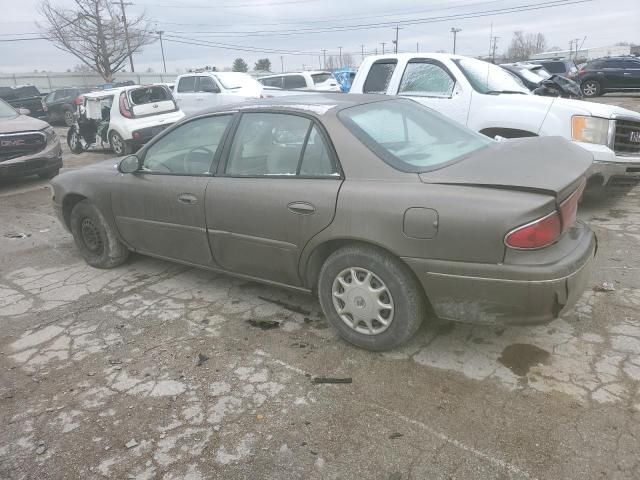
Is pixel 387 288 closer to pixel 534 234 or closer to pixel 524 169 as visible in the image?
pixel 534 234

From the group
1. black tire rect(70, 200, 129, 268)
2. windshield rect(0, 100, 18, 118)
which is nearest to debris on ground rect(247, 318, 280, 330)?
black tire rect(70, 200, 129, 268)

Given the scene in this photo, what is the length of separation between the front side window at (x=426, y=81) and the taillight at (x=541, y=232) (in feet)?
13.2

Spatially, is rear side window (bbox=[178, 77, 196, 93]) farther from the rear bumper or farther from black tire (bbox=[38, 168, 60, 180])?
the rear bumper

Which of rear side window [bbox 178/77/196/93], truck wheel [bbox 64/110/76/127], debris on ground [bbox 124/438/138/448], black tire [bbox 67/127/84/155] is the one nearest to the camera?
debris on ground [bbox 124/438/138/448]

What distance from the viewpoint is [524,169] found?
279 centimetres

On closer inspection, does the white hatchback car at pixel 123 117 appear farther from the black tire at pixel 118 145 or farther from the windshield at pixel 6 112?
the windshield at pixel 6 112

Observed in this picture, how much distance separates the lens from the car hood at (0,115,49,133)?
27.7 feet

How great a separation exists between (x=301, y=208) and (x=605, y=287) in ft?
8.06

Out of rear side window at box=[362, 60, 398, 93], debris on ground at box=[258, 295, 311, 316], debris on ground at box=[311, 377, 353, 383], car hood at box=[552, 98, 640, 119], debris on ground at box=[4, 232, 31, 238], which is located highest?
rear side window at box=[362, 60, 398, 93]

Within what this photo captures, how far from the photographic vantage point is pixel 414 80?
6609 mm

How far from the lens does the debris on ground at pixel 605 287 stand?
376 centimetres

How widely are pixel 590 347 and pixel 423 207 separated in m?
1.43

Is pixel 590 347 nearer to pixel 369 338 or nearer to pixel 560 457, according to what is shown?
pixel 560 457

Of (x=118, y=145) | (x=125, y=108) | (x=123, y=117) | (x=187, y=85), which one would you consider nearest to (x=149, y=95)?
(x=125, y=108)
